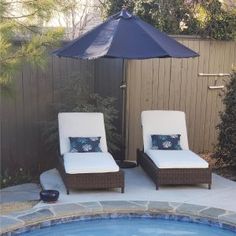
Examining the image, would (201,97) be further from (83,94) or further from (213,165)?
(83,94)

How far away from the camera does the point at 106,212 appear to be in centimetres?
475

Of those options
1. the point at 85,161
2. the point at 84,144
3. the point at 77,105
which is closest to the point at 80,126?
the point at 84,144

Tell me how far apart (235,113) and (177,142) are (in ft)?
3.16

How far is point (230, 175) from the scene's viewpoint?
642cm

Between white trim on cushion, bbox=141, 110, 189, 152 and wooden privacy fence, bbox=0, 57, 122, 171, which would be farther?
wooden privacy fence, bbox=0, 57, 122, 171

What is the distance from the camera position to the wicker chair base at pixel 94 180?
17.1ft

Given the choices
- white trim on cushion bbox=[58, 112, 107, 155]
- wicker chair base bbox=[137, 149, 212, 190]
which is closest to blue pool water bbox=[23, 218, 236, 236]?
wicker chair base bbox=[137, 149, 212, 190]

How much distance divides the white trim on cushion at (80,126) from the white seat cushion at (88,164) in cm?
43

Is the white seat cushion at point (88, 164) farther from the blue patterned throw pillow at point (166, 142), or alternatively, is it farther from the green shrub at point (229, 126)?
the green shrub at point (229, 126)

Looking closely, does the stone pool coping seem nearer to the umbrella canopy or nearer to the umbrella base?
the umbrella base

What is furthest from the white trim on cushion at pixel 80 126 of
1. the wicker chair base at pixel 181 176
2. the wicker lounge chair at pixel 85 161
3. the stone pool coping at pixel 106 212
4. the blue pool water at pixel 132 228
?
the blue pool water at pixel 132 228

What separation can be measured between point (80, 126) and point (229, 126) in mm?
2238

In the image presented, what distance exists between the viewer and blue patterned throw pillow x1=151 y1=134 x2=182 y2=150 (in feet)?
20.2

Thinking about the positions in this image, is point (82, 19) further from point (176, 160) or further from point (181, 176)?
point (181, 176)
